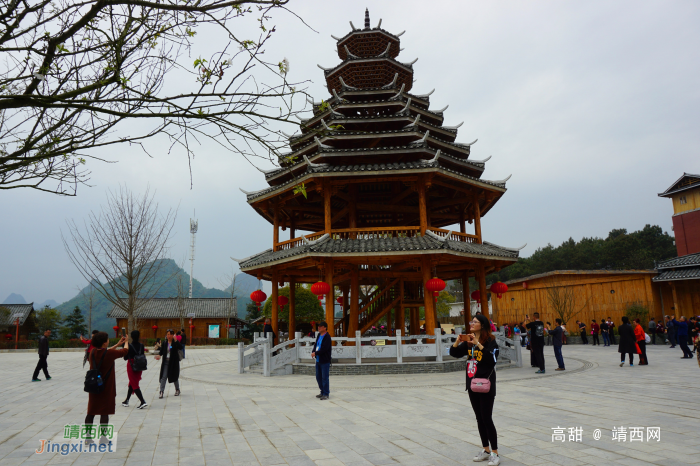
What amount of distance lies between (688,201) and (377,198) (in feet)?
94.4

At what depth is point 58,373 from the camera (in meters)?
16.9

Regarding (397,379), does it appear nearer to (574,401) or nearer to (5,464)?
(574,401)

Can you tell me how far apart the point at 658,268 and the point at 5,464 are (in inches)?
1211

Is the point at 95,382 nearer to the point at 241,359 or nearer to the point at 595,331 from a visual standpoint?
the point at 241,359

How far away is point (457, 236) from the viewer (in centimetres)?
1563

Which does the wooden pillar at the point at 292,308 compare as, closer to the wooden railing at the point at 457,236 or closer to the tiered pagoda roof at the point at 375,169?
the tiered pagoda roof at the point at 375,169

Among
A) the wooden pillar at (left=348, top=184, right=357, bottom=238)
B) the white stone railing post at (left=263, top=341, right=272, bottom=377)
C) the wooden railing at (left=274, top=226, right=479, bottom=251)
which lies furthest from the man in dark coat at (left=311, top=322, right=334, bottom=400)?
the wooden pillar at (left=348, top=184, right=357, bottom=238)

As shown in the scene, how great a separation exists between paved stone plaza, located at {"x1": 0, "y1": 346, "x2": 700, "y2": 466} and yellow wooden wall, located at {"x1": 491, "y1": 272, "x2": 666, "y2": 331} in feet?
52.3

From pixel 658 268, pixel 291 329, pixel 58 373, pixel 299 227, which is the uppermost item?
pixel 299 227

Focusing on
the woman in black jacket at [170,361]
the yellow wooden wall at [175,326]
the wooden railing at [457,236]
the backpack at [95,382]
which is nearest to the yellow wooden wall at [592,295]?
the wooden railing at [457,236]

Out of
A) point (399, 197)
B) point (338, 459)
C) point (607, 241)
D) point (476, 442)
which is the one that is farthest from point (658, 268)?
point (607, 241)

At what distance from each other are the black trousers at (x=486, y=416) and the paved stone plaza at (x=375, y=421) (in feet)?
1.23

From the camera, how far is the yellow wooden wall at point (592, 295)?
83.9 feet

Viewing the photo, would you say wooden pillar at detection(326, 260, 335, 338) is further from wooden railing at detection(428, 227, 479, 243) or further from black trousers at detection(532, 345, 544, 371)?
black trousers at detection(532, 345, 544, 371)
